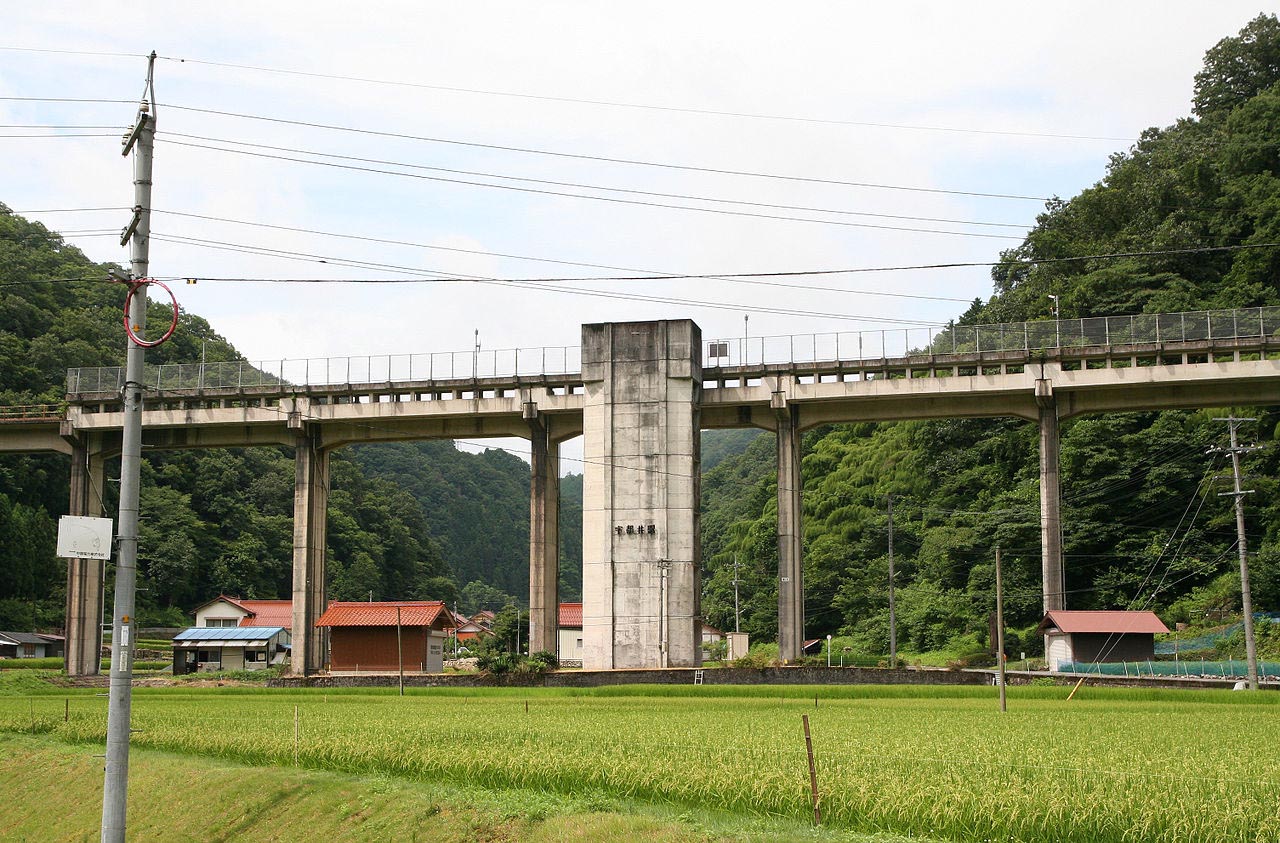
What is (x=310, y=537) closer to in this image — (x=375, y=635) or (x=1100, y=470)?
(x=375, y=635)

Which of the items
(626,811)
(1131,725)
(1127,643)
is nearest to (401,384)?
(1127,643)

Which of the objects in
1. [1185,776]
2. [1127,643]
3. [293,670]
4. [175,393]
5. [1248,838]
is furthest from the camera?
[175,393]

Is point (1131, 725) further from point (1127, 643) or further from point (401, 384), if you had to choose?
point (401, 384)

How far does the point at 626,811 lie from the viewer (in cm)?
1870

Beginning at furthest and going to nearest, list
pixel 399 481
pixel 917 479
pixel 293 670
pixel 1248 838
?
1. pixel 399 481
2. pixel 917 479
3. pixel 293 670
4. pixel 1248 838

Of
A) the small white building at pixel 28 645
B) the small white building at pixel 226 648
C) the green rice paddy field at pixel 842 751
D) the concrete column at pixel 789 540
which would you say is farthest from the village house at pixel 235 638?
Answer: the green rice paddy field at pixel 842 751

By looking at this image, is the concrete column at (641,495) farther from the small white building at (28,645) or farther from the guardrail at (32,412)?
the small white building at (28,645)

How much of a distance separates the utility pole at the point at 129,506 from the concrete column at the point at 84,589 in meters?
53.5

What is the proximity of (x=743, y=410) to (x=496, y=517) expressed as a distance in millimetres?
130318

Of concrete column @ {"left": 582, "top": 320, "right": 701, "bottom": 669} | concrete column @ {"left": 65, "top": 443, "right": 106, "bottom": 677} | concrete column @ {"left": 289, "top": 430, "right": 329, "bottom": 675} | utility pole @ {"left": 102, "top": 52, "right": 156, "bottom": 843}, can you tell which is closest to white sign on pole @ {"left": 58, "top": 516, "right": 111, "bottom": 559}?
Result: utility pole @ {"left": 102, "top": 52, "right": 156, "bottom": 843}

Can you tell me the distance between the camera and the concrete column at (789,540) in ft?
198

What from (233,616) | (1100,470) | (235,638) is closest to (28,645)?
(233,616)

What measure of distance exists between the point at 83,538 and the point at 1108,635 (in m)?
44.3

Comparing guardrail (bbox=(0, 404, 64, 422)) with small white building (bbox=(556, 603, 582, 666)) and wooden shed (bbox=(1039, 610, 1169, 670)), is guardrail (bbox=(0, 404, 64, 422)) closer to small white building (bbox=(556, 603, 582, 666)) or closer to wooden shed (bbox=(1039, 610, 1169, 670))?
small white building (bbox=(556, 603, 582, 666))
